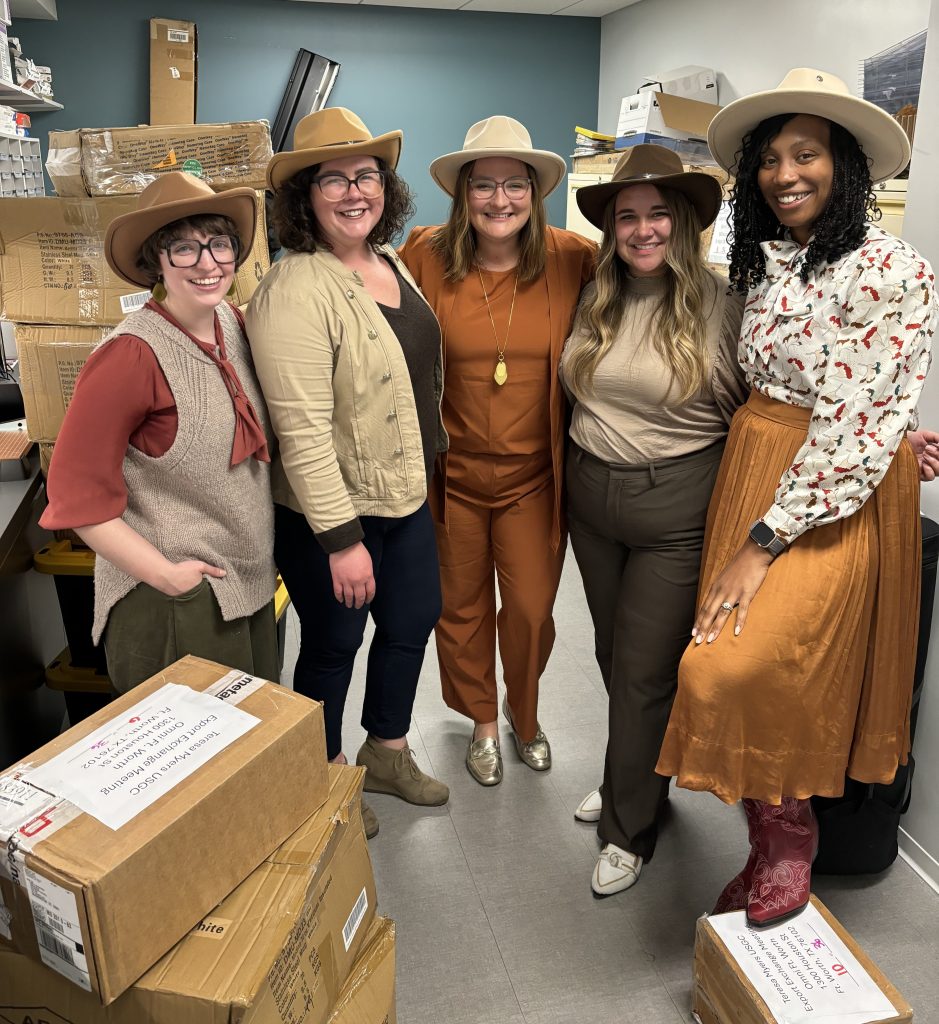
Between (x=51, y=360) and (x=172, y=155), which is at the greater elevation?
(x=172, y=155)

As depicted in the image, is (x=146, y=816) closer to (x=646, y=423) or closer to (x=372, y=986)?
(x=372, y=986)

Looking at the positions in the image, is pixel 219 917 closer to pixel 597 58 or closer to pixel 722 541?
pixel 722 541

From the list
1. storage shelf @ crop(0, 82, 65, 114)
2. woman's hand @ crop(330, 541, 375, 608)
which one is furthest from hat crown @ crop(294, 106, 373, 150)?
storage shelf @ crop(0, 82, 65, 114)

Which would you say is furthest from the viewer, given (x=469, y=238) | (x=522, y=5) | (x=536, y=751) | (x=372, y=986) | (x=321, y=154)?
(x=522, y=5)

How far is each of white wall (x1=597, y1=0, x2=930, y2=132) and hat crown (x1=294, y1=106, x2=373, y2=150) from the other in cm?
235

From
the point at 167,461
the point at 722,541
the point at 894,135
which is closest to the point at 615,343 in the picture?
the point at 722,541

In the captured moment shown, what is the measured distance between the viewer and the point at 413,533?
1966mm

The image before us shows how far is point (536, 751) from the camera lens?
2.45 m

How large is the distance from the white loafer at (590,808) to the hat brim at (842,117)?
60.8 inches

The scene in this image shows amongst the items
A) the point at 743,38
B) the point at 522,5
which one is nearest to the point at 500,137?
the point at 743,38

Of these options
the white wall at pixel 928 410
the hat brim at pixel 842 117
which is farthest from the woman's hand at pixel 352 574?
the white wall at pixel 928 410

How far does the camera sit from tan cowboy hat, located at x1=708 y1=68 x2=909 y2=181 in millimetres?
1431

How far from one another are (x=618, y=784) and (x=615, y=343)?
98 centimetres

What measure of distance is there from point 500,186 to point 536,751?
1.49 meters
